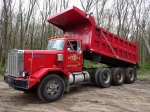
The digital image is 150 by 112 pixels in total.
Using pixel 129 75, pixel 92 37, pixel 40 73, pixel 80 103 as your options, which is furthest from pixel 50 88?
pixel 129 75

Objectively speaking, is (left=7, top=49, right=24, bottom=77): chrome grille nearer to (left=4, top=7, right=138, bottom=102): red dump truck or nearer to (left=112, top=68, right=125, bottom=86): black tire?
(left=4, top=7, right=138, bottom=102): red dump truck

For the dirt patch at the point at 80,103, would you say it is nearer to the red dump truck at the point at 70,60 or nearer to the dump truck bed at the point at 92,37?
the red dump truck at the point at 70,60

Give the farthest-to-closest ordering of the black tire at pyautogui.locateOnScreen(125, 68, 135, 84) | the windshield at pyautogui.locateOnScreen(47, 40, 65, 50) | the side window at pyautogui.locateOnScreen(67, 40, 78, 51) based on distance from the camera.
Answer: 1. the black tire at pyautogui.locateOnScreen(125, 68, 135, 84)
2. the side window at pyautogui.locateOnScreen(67, 40, 78, 51)
3. the windshield at pyautogui.locateOnScreen(47, 40, 65, 50)

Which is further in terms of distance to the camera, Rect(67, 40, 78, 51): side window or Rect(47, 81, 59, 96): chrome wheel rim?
Rect(67, 40, 78, 51): side window

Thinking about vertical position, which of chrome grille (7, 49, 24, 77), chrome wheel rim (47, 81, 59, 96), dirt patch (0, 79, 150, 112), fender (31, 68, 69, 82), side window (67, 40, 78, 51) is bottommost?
dirt patch (0, 79, 150, 112)

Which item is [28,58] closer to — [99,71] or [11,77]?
[11,77]

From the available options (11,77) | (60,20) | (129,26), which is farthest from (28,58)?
(129,26)

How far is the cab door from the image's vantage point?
7.38 metres

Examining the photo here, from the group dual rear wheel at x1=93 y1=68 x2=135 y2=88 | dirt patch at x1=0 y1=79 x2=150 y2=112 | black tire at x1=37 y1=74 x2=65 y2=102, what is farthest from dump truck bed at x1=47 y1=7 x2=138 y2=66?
black tire at x1=37 y1=74 x2=65 y2=102

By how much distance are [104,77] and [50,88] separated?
371 cm

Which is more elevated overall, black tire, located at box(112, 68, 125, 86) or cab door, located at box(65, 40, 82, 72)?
cab door, located at box(65, 40, 82, 72)

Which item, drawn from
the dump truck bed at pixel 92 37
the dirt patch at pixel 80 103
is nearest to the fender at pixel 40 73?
the dirt patch at pixel 80 103

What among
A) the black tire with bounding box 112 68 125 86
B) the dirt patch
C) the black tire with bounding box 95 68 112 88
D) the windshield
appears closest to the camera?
the dirt patch

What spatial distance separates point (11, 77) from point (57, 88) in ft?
5.64
